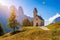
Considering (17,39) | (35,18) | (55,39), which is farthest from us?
(35,18)

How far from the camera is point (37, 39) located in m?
51.8

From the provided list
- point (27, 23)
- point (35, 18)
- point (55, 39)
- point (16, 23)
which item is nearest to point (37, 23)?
point (35, 18)

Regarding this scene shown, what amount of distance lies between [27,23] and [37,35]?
69075 mm

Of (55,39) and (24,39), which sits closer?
(55,39)

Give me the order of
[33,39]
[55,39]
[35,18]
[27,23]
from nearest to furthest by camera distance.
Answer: [55,39]
[33,39]
[35,18]
[27,23]

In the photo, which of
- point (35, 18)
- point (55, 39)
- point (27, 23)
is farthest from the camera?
point (27, 23)

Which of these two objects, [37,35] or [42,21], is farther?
[42,21]

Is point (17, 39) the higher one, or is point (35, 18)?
point (35, 18)

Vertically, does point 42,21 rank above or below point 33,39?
above

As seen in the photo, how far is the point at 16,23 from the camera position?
75.0m

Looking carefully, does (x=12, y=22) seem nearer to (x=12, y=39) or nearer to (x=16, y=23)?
(x=16, y=23)

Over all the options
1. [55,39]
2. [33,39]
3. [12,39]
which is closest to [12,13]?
[12,39]

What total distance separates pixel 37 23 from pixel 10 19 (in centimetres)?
3833

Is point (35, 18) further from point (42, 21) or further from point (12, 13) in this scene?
point (12, 13)
